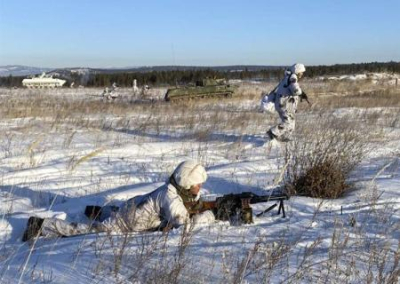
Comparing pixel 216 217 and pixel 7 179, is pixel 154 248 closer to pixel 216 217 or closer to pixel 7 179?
pixel 216 217

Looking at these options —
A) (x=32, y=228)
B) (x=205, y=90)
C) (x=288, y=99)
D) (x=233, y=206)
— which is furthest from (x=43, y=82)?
(x=233, y=206)

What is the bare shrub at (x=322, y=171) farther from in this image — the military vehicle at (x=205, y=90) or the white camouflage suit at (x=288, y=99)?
the military vehicle at (x=205, y=90)

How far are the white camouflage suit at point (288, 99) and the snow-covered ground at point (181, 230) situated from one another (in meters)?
0.46

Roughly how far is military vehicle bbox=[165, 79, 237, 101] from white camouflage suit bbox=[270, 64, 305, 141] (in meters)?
12.4

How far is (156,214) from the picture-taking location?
15.0ft

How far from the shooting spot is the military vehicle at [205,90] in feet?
74.3

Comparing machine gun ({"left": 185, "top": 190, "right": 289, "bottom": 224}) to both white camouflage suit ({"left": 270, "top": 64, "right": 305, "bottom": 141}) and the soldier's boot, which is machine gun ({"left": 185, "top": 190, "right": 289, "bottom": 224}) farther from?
white camouflage suit ({"left": 270, "top": 64, "right": 305, "bottom": 141})

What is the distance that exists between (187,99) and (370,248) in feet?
63.0

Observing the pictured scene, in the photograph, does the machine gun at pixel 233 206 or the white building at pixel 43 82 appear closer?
the machine gun at pixel 233 206

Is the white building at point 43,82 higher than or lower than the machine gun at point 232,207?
lower

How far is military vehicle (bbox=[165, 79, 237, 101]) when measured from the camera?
74.3 ft

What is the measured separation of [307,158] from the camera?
5.89 meters

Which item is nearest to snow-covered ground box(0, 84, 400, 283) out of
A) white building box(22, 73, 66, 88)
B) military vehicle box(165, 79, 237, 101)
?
military vehicle box(165, 79, 237, 101)

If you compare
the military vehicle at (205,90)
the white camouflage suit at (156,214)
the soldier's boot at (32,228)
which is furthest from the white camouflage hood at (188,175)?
the military vehicle at (205,90)
